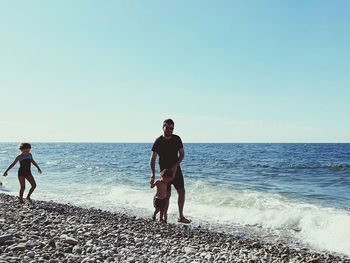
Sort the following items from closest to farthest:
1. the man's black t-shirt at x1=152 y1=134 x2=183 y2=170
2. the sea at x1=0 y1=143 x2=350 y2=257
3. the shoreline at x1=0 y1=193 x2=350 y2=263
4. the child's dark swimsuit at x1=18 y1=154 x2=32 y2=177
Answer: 1. the shoreline at x1=0 y1=193 x2=350 y2=263
2. the man's black t-shirt at x1=152 y1=134 x2=183 y2=170
3. the sea at x1=0 y1=143 x2=350 y2=257
4. the child's dark swimsuit at x1=18 y1=154 x2=32 y2=177

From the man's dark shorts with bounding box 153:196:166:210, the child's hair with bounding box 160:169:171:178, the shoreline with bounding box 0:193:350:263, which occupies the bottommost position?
the shoreline with bounding box 0:193:350:263

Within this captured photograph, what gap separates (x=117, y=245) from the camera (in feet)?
16.3

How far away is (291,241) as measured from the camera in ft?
22.9

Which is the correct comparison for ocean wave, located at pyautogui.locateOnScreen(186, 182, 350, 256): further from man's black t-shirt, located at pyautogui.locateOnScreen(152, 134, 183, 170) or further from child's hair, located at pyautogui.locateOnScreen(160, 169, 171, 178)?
man's black t-shirt, located at pyautogui.locateOnScreen(152, 134, 183, 170)

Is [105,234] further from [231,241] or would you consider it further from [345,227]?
[345,227]

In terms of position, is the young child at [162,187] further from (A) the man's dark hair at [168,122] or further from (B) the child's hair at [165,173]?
(A) the man's dark hair at [168,122]

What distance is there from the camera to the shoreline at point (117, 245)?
427 centimetres

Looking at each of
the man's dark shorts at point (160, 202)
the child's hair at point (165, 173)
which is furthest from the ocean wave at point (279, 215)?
the child's hair at point (165, 173)

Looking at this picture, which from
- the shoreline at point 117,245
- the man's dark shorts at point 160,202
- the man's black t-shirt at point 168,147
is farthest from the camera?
the man's dark shorts at point 160,202

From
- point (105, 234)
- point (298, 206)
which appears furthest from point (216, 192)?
point (105, 234)

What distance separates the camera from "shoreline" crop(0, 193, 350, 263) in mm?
4266

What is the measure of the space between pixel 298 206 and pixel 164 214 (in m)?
5.68

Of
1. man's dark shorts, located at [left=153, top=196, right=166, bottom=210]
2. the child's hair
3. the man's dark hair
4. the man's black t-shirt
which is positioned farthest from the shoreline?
the man's dark hair

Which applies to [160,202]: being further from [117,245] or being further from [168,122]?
[117,245]
